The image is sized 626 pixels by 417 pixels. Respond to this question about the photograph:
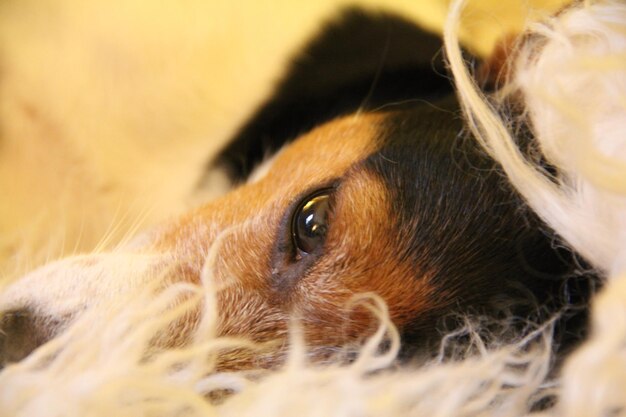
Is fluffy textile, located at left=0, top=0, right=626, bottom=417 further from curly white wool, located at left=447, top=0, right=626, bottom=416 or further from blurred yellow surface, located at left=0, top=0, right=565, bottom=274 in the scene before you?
blurred yellow surface, located at left=0, top=0, right=565, bottom=274

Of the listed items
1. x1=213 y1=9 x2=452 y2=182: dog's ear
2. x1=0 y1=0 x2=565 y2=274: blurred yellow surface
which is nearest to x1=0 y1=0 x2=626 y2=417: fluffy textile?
x1=213 y1=9 x2=452 y2=182: dog's ear

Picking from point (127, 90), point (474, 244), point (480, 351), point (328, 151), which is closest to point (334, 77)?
point (328, 151)

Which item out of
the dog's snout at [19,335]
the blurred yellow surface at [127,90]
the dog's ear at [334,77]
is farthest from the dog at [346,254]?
the blurred yellow surface at [127,90]

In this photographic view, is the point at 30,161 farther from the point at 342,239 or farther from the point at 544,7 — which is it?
the point at 544,7

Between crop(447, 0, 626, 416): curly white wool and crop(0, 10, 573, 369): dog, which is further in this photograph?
crop(0, 10, 573, 369): dog

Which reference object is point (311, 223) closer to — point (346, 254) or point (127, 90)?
point (346, 254)
